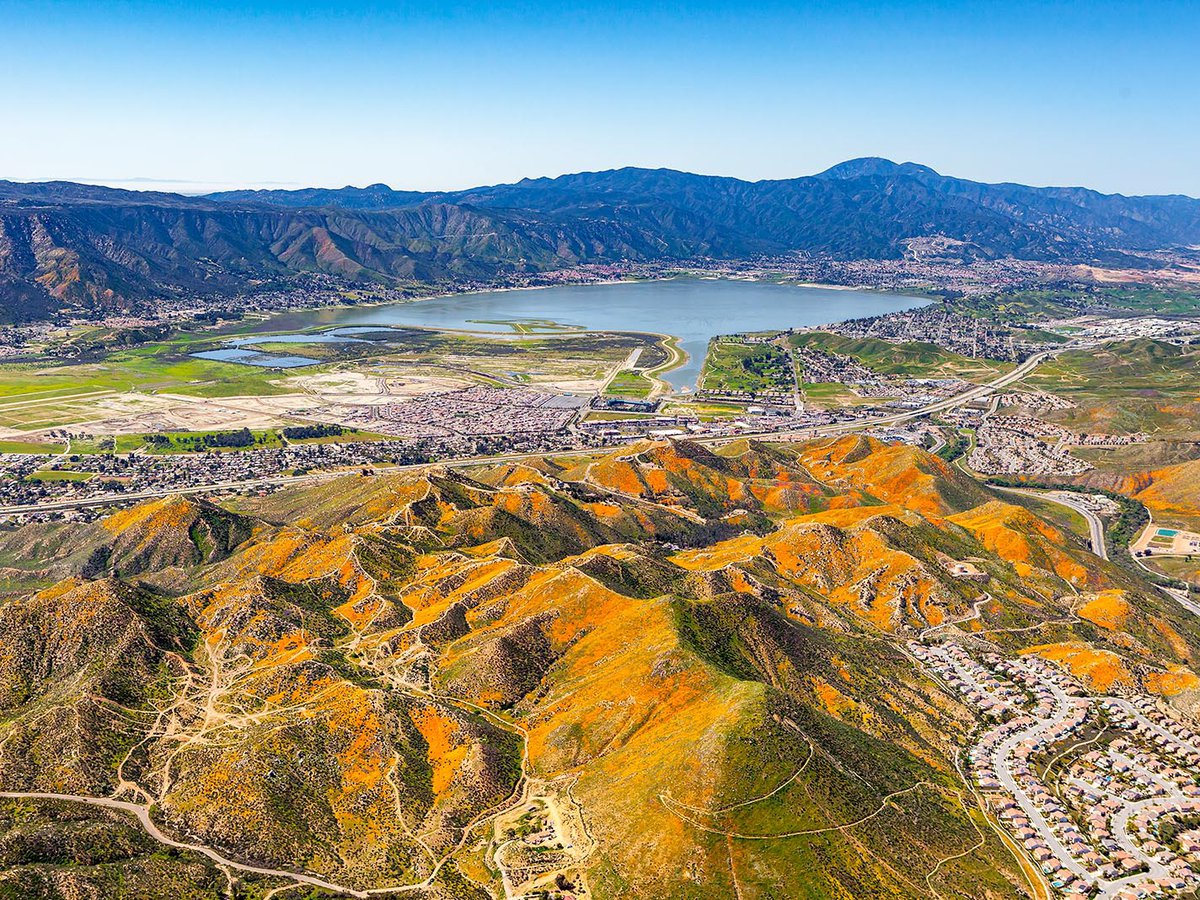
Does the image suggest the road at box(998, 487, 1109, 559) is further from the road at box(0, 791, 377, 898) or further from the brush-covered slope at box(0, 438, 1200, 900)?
the road at box(0, 791, 377, 898)

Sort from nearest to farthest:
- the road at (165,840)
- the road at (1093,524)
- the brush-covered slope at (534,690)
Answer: the road at (165,840), the brush-covered slope at (534,690), the road at (1093,524)

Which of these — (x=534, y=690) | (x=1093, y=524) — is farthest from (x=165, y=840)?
(x=1093, y=524)

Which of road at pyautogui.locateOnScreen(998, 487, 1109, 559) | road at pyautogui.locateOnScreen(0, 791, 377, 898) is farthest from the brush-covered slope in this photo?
road at pyautogui.locateOnScreen(998, 487, 1109, 559)

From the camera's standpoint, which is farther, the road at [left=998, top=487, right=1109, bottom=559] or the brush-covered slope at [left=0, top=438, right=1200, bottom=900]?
the road at [left=998, top=487, right=1109, bottom=559]

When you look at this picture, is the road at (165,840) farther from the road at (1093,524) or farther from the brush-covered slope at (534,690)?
the road at (1093,524)

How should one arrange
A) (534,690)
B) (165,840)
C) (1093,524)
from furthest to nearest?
(1093,524)
(534,690)
(165,840)

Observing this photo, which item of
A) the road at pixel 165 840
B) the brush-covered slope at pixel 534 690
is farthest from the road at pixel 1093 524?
the road at pixel 165 840

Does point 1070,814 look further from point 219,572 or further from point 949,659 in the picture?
point 219,572

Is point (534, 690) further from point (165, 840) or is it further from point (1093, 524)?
point (1093, 524)
